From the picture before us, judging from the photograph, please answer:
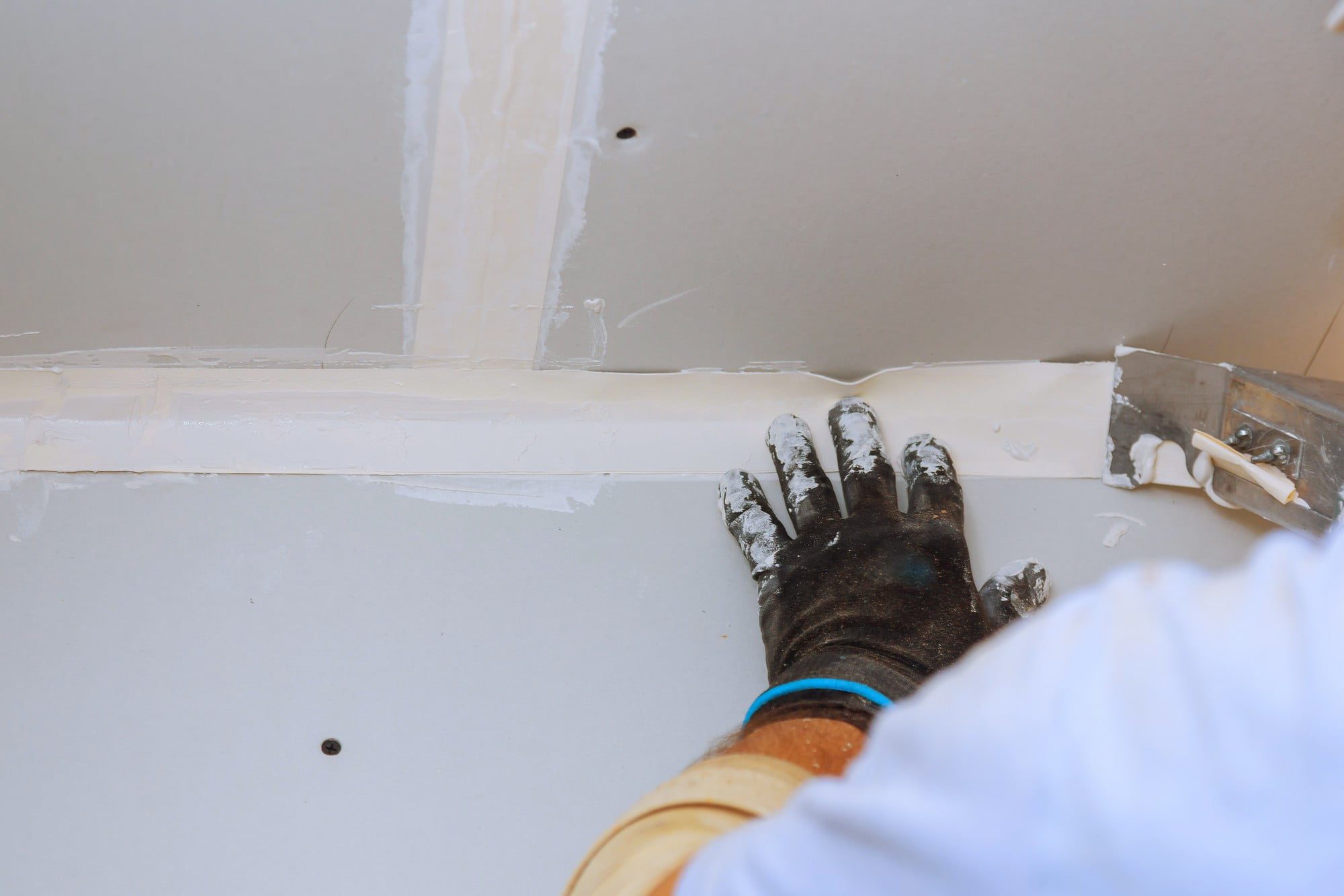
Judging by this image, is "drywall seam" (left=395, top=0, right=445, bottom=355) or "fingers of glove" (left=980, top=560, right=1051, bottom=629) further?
"fingers of glove" (left=980, top=560, right=1051, bottom=629)

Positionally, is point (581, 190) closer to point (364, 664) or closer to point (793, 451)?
point (793, 451)

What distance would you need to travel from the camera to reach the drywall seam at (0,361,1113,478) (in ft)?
4.50

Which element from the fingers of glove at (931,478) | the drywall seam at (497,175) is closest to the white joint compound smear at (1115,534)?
the fingers of glove at (931,478)

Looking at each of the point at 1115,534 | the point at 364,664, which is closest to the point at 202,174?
the point at 364,664

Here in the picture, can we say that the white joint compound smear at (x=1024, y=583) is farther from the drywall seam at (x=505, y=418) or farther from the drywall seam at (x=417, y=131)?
the drywall seam at (x=417, y=131)

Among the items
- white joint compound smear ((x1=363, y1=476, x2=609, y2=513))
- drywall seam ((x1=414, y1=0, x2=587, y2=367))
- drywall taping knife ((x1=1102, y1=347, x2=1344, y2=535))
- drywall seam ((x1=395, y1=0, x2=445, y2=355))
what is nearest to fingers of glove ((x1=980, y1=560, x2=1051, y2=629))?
drywall taping knife ((x1=1102, y1=347, x2=1344, y2=535))

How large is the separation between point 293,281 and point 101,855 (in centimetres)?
79

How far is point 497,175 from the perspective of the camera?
112 centimetres

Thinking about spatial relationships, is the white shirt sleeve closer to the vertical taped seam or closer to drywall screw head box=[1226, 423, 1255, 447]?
the vertical taped seam

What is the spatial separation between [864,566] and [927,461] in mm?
226

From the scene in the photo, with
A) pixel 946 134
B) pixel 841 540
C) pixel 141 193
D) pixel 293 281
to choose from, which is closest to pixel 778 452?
pixel 841 540

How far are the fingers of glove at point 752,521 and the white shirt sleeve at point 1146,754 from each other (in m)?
0.96

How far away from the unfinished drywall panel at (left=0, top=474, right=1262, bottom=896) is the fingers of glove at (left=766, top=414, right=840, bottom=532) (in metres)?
0.12

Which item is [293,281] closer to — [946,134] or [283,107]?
[283,107]
